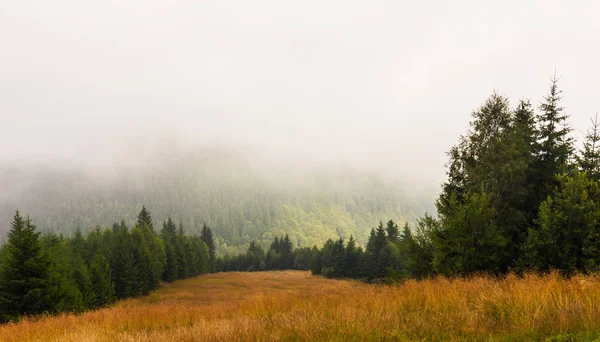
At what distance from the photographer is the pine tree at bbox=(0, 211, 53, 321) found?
22391mm

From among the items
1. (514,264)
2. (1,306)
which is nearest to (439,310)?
(514,264)

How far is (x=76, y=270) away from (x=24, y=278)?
1336 cm

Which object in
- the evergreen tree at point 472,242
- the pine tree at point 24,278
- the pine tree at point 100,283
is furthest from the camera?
the pine tree at point 100,283

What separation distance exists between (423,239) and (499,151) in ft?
22.0

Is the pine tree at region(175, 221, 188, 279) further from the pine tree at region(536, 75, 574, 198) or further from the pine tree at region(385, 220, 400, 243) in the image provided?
the pine tree at region(536, 75, 574, 198)

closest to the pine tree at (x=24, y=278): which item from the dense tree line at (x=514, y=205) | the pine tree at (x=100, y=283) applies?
the pine tree at (x=100, y=283)

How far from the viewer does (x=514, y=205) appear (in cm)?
1734

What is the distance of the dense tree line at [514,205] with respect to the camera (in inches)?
512

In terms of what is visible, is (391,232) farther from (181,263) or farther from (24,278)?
(24,278)

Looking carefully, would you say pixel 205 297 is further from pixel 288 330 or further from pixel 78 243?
pixel 288 330

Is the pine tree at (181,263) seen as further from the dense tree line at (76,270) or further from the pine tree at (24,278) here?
the pine tree at (24,278)

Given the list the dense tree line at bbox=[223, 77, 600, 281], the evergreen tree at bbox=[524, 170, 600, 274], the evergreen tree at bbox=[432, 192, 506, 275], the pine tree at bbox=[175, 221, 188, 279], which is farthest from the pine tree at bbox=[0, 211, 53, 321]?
the pine tree at bbox=[175, 221, 188, 279]

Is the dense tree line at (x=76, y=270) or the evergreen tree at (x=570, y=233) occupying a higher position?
the evergreen tree at (x=570, y=233)

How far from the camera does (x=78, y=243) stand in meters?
58.9
